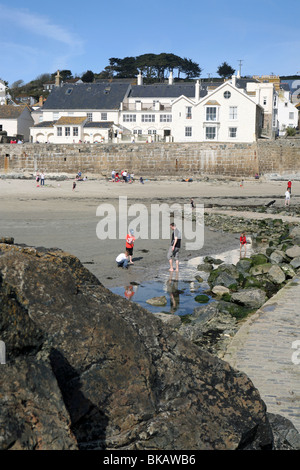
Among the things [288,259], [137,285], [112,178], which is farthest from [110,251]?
[112,178]

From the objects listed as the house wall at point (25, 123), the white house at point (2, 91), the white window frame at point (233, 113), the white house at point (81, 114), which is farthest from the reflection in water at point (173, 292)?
the white house at point (2, 91)

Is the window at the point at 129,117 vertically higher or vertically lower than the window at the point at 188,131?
higher

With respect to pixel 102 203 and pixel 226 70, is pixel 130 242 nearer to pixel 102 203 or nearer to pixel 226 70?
pixel 102 203

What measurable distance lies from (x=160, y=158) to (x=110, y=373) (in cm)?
5150

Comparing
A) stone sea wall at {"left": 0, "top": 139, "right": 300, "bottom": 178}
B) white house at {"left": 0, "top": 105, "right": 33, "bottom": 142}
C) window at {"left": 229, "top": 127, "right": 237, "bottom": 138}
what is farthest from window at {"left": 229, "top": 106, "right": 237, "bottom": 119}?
white house at {"left": 0, "top": 105, "right": 33, "bottom": 142}

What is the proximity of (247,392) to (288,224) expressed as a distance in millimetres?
24815

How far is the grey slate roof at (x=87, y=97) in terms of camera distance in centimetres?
6019

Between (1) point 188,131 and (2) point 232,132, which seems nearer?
(2) point 232,132

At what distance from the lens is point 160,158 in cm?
5428

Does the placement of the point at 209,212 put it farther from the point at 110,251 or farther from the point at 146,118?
the point at 146,118

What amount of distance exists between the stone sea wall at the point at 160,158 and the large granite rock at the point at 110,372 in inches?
1978

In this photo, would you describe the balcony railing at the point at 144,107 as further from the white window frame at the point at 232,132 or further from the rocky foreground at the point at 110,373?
the rocky foreground at the point at 110,373

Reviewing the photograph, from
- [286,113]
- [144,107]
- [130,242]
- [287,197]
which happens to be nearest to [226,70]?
[286,113]

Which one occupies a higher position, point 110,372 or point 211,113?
point 211,113
